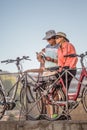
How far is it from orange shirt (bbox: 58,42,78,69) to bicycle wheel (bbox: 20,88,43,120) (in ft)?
3.15

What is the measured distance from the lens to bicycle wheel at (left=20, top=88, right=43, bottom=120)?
29.3ft

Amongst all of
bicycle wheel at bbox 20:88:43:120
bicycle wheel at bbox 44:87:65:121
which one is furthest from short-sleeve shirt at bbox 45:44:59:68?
bicycle wheel at bbox 20:88:43:120

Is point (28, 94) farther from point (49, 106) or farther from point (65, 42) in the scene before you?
point (65, 42)

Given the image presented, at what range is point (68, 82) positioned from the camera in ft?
28.7

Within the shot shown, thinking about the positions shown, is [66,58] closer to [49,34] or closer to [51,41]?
[51,41]

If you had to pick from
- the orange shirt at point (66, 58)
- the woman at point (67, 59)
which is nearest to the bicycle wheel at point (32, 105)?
the woman at point (67, 59)

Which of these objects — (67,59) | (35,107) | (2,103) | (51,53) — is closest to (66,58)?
(67,59)

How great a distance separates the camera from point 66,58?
343 inches

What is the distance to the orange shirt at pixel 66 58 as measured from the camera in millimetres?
8656

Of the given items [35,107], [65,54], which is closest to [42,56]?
[65,54]

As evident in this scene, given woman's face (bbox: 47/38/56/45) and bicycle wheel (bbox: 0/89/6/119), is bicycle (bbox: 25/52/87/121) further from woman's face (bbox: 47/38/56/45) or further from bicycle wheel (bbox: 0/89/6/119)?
woman's face (bbox: 47/38/56/45)

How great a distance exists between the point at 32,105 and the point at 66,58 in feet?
4.48

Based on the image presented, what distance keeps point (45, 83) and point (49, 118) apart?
0.88 metres

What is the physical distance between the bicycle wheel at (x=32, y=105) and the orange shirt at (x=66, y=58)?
961mm
